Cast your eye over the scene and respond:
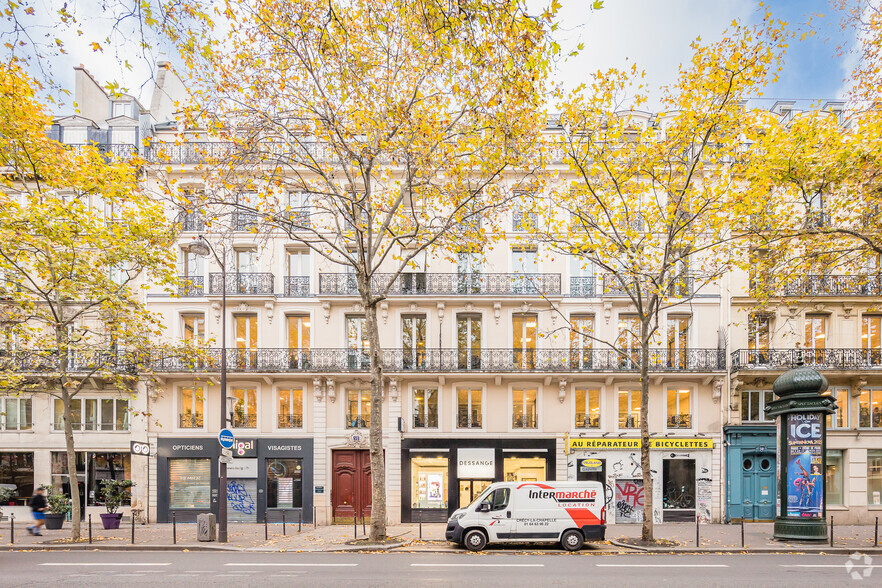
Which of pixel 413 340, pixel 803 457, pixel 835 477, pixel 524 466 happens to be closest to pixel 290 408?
pixel 413 340

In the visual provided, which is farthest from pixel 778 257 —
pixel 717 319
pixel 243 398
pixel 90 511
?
pixel 90 511

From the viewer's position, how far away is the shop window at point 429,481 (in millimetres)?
21609

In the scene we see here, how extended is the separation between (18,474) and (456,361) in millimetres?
18294

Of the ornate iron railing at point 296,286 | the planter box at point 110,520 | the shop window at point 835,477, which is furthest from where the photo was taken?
the ornate iron railing at point 296,286

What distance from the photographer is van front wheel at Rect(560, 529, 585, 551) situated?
14555mm

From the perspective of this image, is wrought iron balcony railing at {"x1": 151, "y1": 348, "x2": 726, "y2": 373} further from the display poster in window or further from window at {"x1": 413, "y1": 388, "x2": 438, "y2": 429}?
the display poster in window

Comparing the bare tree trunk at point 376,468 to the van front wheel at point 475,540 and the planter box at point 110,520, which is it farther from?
the planter box at point 110,520

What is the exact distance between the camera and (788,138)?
586 inches

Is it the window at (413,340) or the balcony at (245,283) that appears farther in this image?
the balcony at (245,283)

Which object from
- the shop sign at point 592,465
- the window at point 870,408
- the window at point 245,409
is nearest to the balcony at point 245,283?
the window at point 245,409

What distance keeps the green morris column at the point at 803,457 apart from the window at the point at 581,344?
6863 mm

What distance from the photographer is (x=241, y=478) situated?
71.4 feet

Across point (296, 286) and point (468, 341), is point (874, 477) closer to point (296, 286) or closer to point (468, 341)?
point (468, 341)

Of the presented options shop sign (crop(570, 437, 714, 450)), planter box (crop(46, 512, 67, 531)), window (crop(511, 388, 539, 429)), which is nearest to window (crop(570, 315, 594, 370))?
window (crop(511, 388, 539, 429))
